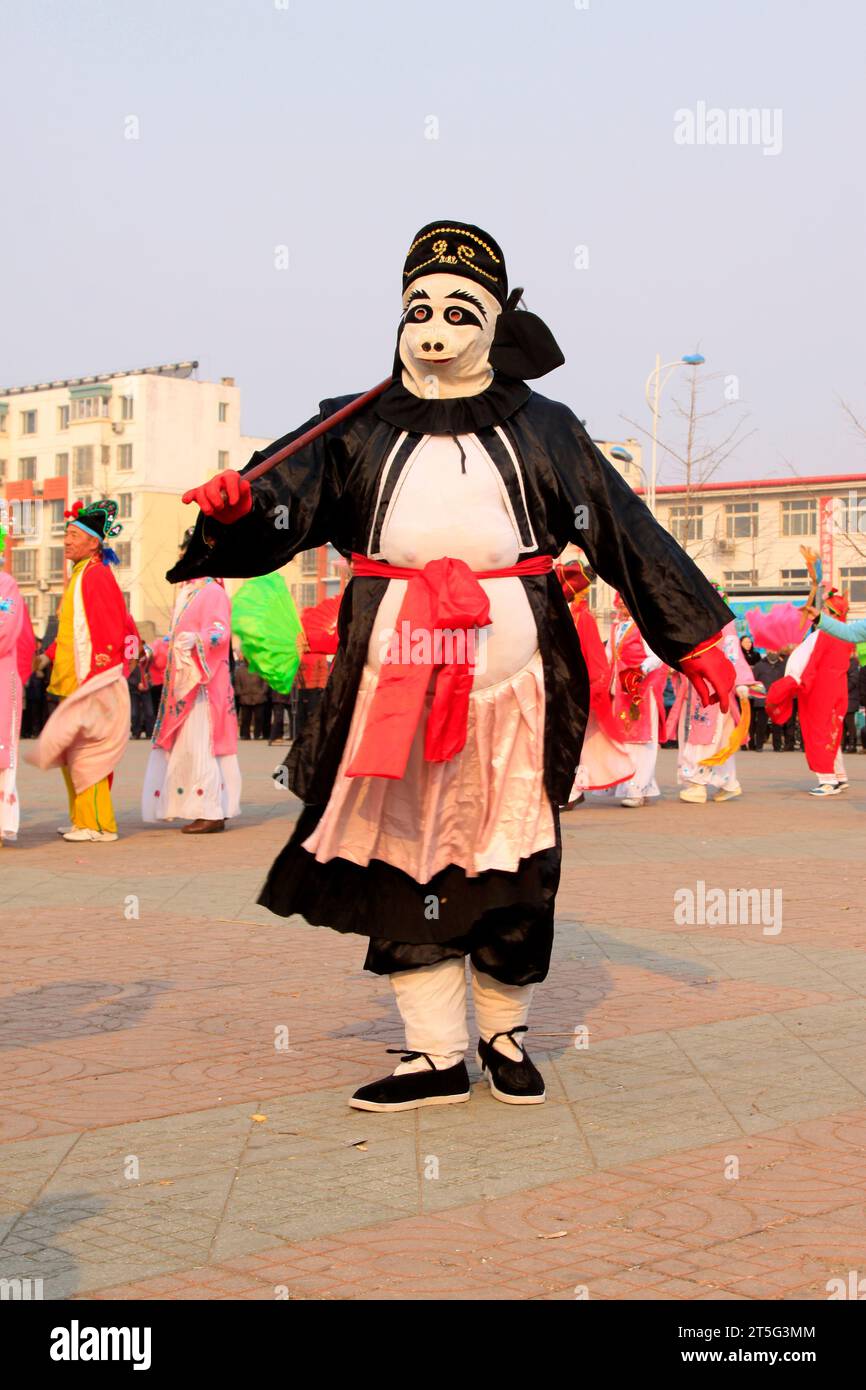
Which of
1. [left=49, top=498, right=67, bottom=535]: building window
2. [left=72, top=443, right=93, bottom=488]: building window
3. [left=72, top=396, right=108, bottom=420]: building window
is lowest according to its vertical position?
[left=49, top=498, right=67, bottom=535]: building window

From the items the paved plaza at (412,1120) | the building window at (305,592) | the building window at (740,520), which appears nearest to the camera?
the paved plaza at (412,1120)

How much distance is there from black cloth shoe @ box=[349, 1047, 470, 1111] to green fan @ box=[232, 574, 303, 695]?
37.9 feet

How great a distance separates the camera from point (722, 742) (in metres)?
17.7

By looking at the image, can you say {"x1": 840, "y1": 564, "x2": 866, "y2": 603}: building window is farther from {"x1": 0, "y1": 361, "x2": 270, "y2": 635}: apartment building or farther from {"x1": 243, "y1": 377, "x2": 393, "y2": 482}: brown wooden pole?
{"x1": 243, "y1": 377, "x2": 393, "y2": 482}: brown wooden pole

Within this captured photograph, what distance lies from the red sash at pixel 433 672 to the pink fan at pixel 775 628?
26.0 metres

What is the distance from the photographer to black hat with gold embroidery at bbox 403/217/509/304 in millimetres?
5207

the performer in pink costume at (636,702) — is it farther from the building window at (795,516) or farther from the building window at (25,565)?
the building window at (25,565)

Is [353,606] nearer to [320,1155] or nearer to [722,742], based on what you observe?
[320,1155]

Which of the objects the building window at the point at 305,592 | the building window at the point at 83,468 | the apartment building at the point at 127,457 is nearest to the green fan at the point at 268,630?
the apartment building at the point at 127,457

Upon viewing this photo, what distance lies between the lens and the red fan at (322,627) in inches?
221

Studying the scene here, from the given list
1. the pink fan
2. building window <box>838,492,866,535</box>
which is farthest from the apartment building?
the pink fan

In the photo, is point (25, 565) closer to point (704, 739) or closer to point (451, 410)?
point (704, 739)
